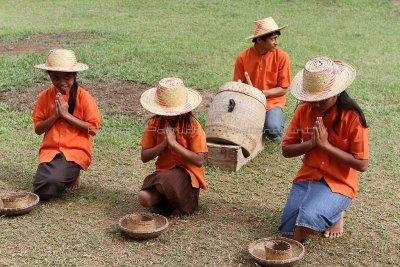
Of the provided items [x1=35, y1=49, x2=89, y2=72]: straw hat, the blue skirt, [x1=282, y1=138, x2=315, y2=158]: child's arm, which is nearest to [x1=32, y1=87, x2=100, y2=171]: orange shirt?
[x1=35, y1=49, x2=89, y2=72]: straw hat

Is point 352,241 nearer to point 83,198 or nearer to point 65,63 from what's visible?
point 83,198

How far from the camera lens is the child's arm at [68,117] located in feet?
18.4

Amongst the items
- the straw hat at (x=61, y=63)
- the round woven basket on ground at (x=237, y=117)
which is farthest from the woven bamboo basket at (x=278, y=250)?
the straw hat at (x=61, y=63)

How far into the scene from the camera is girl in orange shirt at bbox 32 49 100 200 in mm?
5645

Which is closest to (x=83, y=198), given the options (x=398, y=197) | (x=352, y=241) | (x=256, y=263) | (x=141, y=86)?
(x=256, y=263)

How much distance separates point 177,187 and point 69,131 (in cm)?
122

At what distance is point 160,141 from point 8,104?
12.8ft

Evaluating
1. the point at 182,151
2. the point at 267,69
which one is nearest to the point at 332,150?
the point at 182,151

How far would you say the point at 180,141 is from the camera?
5.34m

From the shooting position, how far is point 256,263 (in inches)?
179

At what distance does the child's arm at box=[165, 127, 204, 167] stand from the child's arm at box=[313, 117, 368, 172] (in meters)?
1.03

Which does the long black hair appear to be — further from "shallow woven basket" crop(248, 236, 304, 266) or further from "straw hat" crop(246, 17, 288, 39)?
"straw hat" crop(246, 17, 288, 39)

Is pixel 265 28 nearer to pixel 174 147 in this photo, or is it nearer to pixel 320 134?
pixel 174 147

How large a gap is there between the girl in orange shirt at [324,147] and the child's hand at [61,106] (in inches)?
75.1
